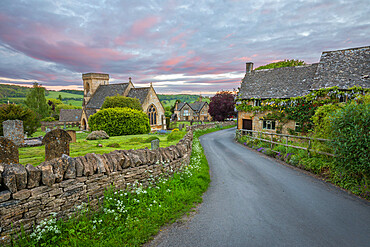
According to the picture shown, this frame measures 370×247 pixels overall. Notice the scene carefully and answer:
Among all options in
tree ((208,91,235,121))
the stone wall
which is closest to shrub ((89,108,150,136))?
the stone wall

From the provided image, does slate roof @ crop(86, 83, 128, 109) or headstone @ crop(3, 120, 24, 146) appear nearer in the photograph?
headstone @ crop(3, 120, 24, 146)

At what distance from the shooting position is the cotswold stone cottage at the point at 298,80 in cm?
1730

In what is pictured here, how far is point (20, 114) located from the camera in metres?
20.6

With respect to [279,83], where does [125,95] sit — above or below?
above

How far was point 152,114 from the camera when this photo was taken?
41.0 meters

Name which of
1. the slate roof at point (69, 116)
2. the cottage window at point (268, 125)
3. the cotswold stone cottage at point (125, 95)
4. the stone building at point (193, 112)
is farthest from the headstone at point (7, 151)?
the stone building at point (193, 112)

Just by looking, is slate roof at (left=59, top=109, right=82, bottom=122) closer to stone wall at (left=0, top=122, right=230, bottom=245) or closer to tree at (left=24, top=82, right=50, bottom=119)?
tree at (left=24, top=82, right=50, bottom=119)

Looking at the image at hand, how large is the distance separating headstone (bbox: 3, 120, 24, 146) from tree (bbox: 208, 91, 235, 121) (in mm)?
39612

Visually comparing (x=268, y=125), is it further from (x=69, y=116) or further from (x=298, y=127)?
(x=69, y=116)

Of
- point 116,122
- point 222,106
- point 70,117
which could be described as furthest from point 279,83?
point 70,117

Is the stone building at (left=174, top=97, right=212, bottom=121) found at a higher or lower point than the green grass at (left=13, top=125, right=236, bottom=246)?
higher

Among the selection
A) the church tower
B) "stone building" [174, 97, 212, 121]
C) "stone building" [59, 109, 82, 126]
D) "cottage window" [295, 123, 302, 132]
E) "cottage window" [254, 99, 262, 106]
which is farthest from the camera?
"stone building" [174, 97, 212, 121]

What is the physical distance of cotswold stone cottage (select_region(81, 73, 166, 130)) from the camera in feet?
131

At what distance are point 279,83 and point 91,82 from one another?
4428 centimetres
